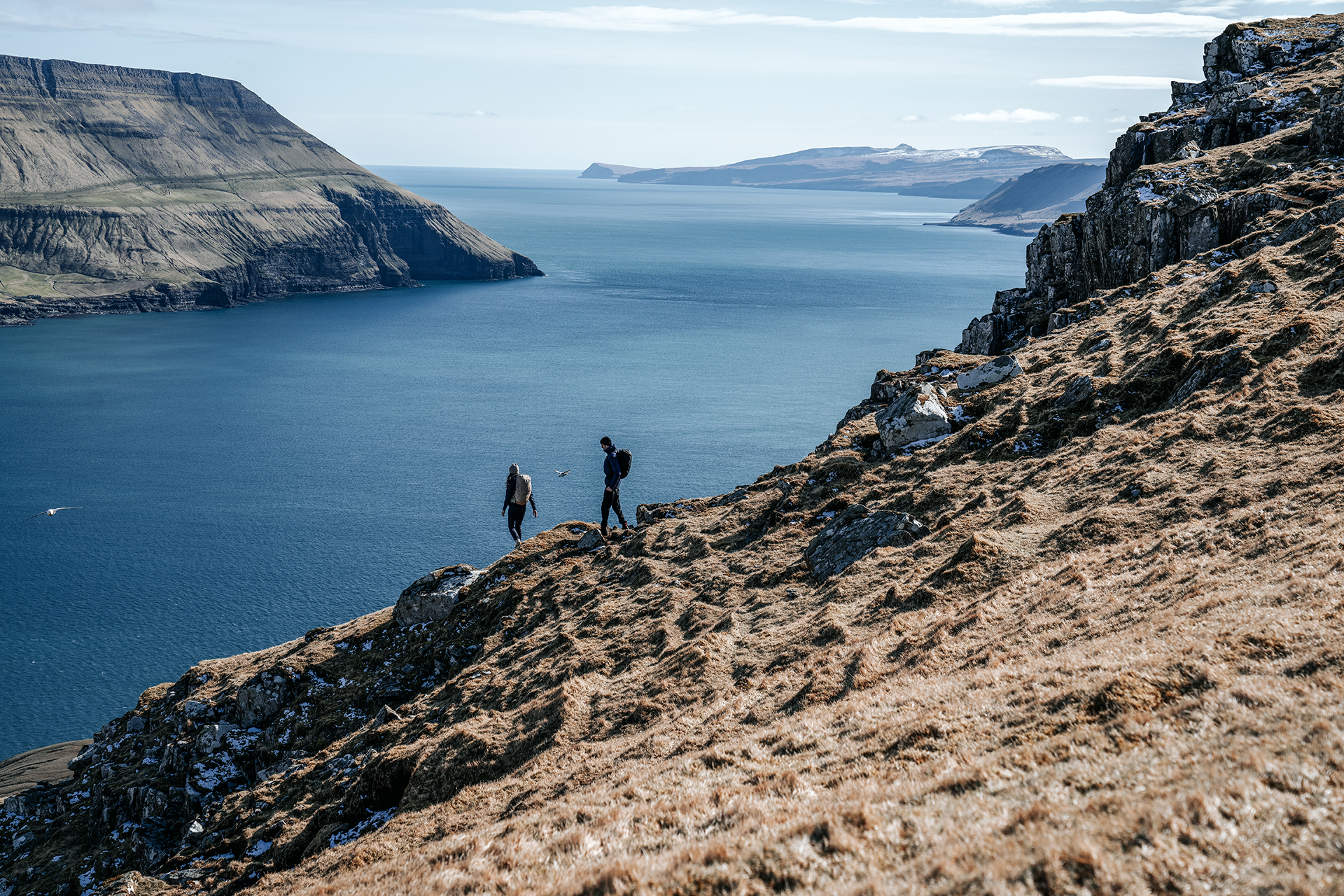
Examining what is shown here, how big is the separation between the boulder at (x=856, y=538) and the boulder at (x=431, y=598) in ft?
40.2

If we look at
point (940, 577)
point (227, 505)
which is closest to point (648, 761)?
point (940, 577)

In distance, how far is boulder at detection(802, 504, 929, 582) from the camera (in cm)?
2141

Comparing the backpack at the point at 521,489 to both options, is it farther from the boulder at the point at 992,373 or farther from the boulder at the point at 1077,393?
the boulder at the point at 1077,393

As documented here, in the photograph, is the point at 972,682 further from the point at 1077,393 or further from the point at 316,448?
the point at 316,448

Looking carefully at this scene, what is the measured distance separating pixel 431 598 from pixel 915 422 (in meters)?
17.0

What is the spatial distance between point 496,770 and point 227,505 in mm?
78600

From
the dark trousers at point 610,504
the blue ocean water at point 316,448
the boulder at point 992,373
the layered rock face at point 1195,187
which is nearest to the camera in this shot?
the dark trousers at point 610,504

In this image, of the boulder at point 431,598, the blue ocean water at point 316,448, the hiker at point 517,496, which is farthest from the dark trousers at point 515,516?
the blue ocean water at point 316,448

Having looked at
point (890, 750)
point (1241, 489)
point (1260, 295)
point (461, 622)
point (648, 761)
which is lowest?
point (461, 622)

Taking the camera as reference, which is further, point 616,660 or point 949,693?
point 616,660

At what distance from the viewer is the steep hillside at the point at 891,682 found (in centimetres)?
911

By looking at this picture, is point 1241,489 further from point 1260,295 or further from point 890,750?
point 1260,295

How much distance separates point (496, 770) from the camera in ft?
53.3

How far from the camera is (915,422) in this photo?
27.6 m
